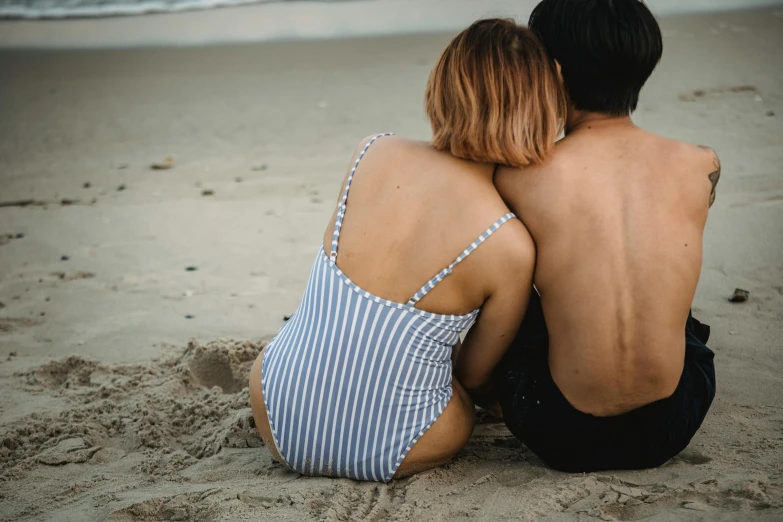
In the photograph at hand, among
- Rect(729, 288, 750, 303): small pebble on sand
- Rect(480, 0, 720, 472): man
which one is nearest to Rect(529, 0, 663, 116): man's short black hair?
Rect(480, 0, 720, 472): man

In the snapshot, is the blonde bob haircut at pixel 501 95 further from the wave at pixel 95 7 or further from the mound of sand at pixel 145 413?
the wave at pixel 95 7

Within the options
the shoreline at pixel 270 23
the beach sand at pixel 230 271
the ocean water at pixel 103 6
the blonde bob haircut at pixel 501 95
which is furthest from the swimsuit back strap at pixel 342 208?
the ocean water at pixel 103 6

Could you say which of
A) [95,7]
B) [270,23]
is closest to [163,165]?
[270,23]

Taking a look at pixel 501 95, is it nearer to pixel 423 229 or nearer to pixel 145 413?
pixel 423 229

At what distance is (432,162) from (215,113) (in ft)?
14.9

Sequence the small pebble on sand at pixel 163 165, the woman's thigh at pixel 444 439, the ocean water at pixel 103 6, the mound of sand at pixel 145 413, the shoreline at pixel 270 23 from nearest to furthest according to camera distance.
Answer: the woman's thigh at pixel 444 439
the mound of sand at pixel 145 413
the small pebble on sand at pixel 163 165
the shoreline at pixel 270 23
the ocean water at pixel 103 6

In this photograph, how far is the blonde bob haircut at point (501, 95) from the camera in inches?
78.8

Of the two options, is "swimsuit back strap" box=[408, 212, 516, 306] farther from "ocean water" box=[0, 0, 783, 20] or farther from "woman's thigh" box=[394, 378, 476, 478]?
"ocean water" box=[0, 0, 783, 20]

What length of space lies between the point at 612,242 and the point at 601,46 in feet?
1.66

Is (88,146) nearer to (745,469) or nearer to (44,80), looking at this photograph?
(44,80)

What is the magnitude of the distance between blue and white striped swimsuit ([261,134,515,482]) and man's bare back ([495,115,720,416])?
161 millimetres

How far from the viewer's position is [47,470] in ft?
7.94

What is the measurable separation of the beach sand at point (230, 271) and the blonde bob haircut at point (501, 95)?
0.92 m

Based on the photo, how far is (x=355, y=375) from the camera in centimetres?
211
